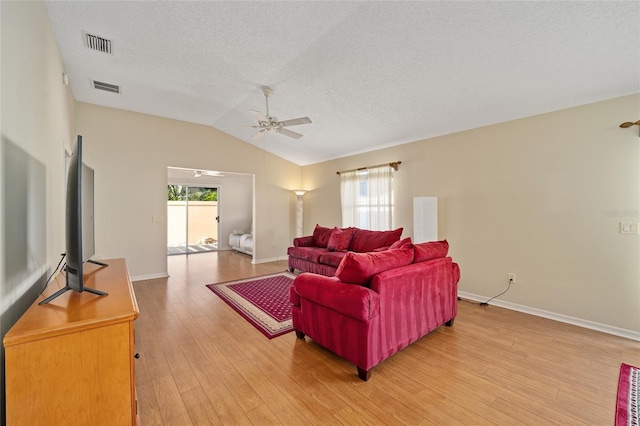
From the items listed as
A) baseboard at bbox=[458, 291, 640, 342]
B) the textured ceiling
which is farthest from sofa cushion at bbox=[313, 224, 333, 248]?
baseboard at bbox=[458, 291, 640, 342]

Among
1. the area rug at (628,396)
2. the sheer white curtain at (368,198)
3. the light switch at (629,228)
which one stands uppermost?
the sheer white curtain at (368,198)

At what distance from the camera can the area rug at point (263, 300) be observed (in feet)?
9.83

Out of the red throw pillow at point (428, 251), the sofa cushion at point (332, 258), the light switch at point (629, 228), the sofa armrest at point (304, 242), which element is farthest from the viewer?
the sofa armrest at point (304, 242)

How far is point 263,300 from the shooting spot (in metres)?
3.77

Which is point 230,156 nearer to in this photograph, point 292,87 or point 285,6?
point 292,87

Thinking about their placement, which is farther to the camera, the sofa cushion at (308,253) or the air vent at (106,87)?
the sofa cushion at (308,253)

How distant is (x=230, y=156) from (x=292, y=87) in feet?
9.19

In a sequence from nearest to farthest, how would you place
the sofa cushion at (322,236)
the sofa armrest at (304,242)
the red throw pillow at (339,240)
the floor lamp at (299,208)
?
the red throw pillow at (339,240) → the sofa cushion at (322,236) → the sofa armrest at (304,242) → the floor lamp at (299,208)

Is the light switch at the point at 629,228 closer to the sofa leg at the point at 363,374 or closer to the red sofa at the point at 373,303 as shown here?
the red sofa at the point at 373,303

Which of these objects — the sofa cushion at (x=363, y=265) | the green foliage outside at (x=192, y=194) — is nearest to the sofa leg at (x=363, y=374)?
the sofa cushion at (x=363, y=265)

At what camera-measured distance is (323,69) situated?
3178 millimetres

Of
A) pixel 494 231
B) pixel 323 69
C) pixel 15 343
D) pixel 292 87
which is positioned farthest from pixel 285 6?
pixel 494 231

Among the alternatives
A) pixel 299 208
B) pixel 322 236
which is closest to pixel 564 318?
pixel 322 236

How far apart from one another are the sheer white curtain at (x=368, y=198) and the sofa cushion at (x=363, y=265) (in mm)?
2825
